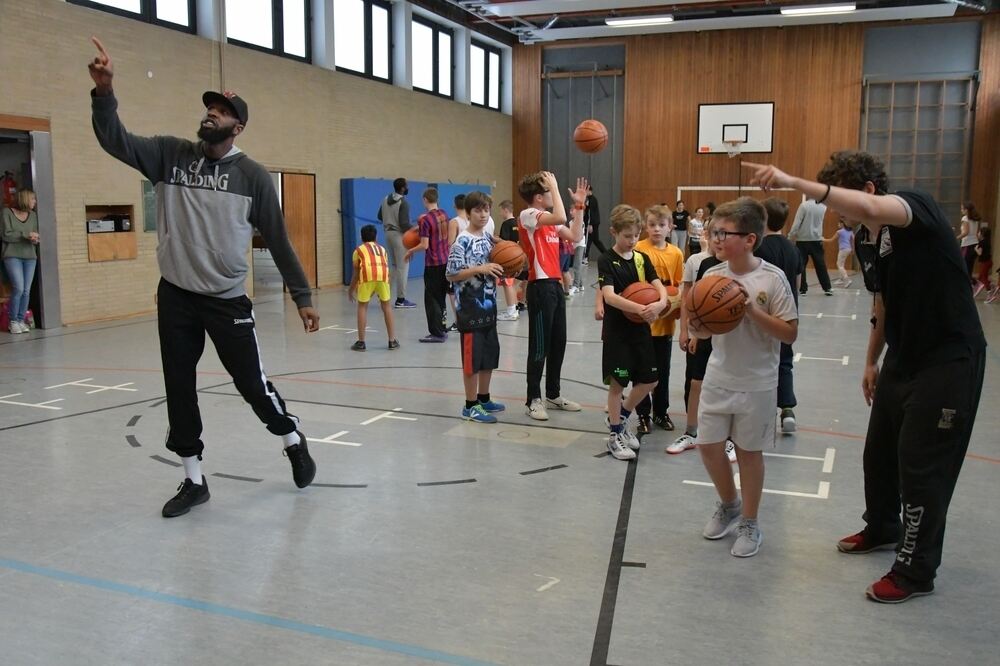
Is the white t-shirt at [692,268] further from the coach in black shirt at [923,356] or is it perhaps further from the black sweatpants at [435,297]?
the black sweatpants at [435,297]

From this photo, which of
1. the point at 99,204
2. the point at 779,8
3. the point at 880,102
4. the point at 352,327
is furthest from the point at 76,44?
the point at 880,102

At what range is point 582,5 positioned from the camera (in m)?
19.0

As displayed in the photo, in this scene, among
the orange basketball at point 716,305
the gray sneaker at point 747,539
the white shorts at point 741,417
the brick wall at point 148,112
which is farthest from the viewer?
the brick wall at point 148,112

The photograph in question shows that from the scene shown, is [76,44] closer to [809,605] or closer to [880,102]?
[809,605]

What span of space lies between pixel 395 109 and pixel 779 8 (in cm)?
891

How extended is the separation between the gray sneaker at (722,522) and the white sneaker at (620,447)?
1231 mm

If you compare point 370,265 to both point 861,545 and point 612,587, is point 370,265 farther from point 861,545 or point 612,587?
point 861,545

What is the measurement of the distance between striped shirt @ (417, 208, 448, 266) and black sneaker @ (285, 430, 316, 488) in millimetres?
5845

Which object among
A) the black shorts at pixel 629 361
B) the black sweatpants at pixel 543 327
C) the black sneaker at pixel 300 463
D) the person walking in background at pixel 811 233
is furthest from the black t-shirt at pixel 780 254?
the person walking in background at pixel 811 233

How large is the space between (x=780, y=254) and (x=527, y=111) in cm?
1917

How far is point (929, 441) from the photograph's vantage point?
3342mm

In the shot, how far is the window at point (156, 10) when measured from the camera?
39.9 feet

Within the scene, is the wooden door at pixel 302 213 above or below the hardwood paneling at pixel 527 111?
below

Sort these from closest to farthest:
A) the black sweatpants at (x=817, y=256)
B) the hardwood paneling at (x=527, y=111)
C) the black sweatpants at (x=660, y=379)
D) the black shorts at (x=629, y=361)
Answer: the black shorts at (x=629, y=361) < the black sweatpants at (x=660, y=379) < the black sweatpants at (x=817, y=256) < the hardwood paneling at (x=527, y=111)
